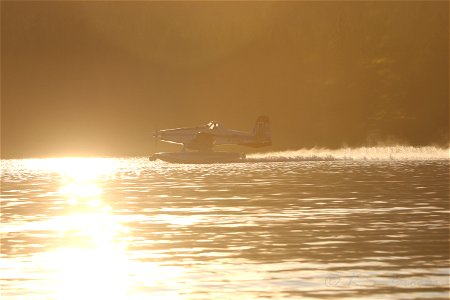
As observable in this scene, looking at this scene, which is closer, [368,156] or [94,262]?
[94,262]

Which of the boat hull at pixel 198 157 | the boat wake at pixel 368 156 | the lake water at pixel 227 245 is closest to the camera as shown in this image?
the lake water at pixel 227 245

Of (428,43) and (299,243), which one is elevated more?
(428,43)

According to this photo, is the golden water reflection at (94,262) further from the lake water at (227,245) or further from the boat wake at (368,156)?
the boat wake at (368,156)

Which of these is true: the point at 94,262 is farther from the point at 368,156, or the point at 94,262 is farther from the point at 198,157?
the point at 368,156

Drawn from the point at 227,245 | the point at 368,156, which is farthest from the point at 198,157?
the point at 227,245

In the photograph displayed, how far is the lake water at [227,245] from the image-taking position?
54.8 feet

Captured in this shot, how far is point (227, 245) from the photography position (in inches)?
893

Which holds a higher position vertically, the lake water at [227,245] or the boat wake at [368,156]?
the boat wake at [368,156]

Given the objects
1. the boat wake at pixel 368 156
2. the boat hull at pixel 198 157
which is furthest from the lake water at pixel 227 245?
the boat wake at pixel 368 156

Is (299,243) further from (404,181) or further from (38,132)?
(38,132)

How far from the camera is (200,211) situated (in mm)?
33500

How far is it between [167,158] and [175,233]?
52.8m

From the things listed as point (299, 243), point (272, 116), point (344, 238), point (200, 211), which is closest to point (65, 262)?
point (299, 243)

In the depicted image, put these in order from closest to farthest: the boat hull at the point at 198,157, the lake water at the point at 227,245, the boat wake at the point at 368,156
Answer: the lake water at the point at 227,245, the boat hull at the point at 198,157, the boat wake at the point at 368,156
